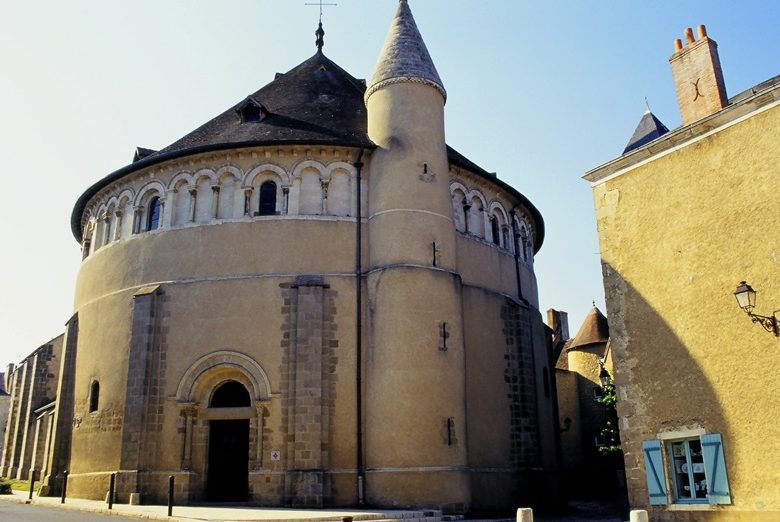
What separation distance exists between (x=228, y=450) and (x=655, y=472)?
11757 mm

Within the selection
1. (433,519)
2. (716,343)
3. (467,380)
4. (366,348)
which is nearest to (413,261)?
(366,348)

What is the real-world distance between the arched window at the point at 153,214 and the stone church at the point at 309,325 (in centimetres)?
8

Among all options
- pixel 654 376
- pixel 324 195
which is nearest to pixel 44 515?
pixel 324 195

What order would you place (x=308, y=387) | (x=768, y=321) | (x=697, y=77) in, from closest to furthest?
(x=768, y=321)
(x=697, y=77)
(x=308, y=387)

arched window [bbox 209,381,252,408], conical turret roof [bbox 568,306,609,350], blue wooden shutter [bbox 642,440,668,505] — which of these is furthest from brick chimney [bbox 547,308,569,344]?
blue wooden shutter [bbox 642,440,668,505]

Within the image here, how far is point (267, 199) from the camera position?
73.0ft

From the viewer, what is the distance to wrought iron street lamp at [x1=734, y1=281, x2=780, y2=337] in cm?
1278

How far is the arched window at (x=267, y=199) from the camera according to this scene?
22125 millimetres

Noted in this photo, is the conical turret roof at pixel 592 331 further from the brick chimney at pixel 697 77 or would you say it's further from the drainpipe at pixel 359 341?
the brick chimney at pixel 697 77

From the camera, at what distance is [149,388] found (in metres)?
20.7

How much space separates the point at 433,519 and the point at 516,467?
639cm

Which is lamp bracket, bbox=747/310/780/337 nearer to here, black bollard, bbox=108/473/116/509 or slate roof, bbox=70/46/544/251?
slate roof, bbox=70/46/544/251

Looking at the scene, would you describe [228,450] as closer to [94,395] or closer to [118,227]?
[94,395]

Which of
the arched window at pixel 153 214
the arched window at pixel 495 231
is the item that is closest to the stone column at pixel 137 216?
the arched window at pixel 153 214
